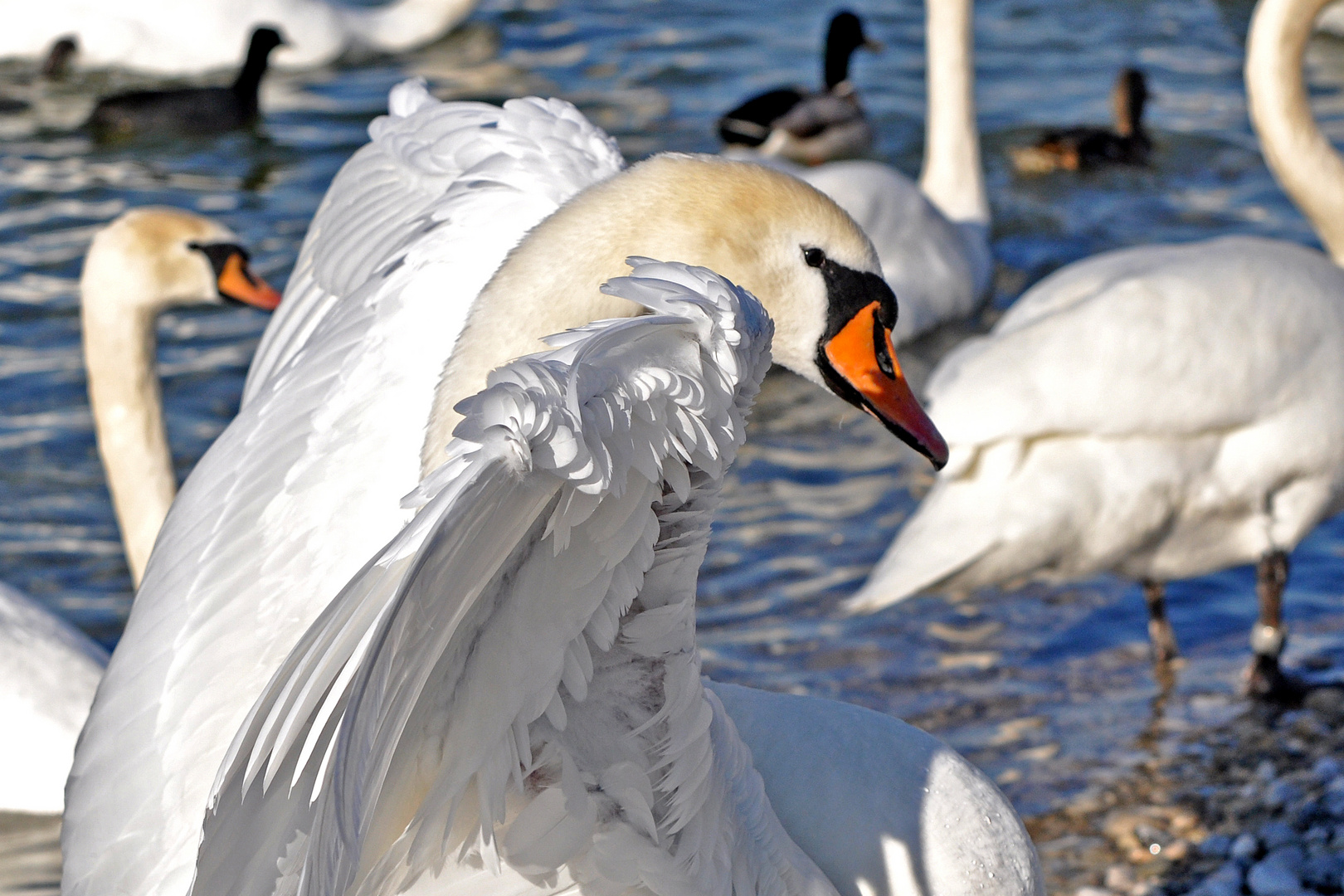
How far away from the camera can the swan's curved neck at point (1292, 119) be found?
562 cm

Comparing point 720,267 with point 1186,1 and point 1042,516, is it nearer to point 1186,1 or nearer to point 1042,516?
point 1042,516

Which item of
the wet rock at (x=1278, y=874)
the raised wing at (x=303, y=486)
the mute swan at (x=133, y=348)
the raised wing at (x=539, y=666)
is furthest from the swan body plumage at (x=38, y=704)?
Answer: the wet rock at (x=1278, y=874)

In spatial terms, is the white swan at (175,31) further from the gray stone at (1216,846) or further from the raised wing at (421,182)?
the gray stone at (1216,846)

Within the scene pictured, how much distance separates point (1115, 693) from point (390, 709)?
3397 millimetres

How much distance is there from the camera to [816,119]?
329 inches

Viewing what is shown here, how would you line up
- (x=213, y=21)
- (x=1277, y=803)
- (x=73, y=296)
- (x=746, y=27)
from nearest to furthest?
(x=1277, y=803), (x=73, y=296), (x=213, y=21), (x=746, y=27)

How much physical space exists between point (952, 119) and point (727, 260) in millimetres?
5352

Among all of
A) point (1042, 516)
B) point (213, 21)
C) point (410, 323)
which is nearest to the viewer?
point (410, 323)

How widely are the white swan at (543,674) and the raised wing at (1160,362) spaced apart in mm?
2475

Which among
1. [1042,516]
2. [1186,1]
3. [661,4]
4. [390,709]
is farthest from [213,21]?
[390,709]

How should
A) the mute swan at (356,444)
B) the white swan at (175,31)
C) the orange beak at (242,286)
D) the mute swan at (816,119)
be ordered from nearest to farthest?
1. the mute swan at (356,444)
2. the orange beak at (242,286)
3. the mute swan at (816,119)
4. the white swan at (175,31)

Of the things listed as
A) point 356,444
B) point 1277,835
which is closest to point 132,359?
point 356,444

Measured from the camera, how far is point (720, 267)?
7.06 feet

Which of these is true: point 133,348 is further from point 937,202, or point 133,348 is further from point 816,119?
point 816,119
